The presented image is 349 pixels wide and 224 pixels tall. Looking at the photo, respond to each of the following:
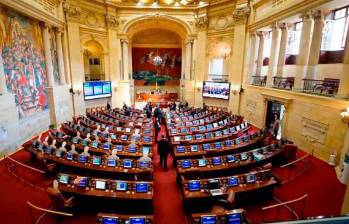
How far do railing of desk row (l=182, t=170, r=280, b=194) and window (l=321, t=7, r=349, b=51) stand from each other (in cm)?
1085

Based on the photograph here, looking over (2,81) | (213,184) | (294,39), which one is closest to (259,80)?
(294,39)

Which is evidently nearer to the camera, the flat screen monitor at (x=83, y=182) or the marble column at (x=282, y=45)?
the flat screen monitor at (x=83, y=182)

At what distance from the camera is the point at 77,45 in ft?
56.7

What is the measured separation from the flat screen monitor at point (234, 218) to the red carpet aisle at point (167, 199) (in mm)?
1542

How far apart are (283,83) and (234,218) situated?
38.6 ft

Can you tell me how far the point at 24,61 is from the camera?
37.5ft

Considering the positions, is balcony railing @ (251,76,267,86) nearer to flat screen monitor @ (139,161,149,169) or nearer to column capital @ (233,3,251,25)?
column capital @ (233,3,251,25)

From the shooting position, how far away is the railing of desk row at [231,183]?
562cm

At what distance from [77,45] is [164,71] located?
1179cm

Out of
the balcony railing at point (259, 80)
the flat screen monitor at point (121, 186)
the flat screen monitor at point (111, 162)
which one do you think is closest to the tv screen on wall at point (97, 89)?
the flat screen monitor at point (111, 162)

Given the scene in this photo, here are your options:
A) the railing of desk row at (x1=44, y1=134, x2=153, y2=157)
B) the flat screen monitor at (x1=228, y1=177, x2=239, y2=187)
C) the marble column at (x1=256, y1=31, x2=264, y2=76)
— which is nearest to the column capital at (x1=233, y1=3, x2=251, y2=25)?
the marble column at (x1=256, y1=31, x2=264, y2=76)

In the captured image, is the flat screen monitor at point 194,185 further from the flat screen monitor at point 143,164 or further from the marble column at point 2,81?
the marble column at point 2,81

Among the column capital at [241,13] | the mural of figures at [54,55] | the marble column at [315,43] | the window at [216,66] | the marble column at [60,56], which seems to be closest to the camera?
the marble column at [315,43]

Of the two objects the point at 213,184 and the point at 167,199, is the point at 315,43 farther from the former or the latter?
the point at 167,199
